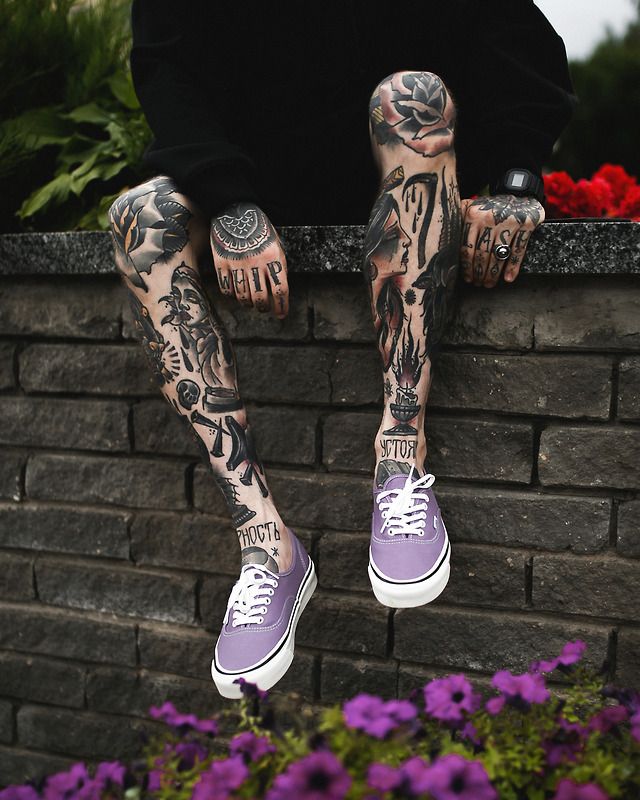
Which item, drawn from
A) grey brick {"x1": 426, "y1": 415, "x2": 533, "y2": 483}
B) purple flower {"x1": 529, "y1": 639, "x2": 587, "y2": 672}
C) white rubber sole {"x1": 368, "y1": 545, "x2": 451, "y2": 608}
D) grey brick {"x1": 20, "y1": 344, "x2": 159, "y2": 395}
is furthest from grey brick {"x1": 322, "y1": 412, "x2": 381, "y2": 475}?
purple flower {"x1": 529, "y1": 639, "x2": 587, "y2": 672}

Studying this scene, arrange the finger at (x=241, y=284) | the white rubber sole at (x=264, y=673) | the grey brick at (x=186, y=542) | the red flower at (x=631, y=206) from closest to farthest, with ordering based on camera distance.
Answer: the white rubber sole at (x=264, y=673) → the finger at (x=241, y=284) → the grey brick at (x=186, y=542) → the red flower at (x=631, y=206)

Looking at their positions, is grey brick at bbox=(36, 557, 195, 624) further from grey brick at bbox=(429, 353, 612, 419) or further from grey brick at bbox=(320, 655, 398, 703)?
grey brick at bbox=(429, 353, 612, 419)

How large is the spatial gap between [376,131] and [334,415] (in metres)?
0.63

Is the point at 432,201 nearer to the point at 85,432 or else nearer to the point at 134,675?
the point at 85,432

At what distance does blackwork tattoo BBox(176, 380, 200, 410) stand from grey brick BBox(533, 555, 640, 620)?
32.6 inches

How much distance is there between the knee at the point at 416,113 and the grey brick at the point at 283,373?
51 centimetres

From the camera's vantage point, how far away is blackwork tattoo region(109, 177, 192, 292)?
1.45 metres

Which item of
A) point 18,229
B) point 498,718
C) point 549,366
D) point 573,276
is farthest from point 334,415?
point 18,229

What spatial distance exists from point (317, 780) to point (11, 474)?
1530 millimetres

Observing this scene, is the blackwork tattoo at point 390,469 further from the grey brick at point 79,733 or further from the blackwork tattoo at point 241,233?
the grey brick at point 79,733

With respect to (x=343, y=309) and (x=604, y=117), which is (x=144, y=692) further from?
(x=604, y=117)

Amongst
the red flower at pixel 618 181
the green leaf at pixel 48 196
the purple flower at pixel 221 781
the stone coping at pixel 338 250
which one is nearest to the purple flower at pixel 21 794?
the purple flower at pixel 221 781

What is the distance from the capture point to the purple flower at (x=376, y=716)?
30.8 inches

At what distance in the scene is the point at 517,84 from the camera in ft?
5.09
